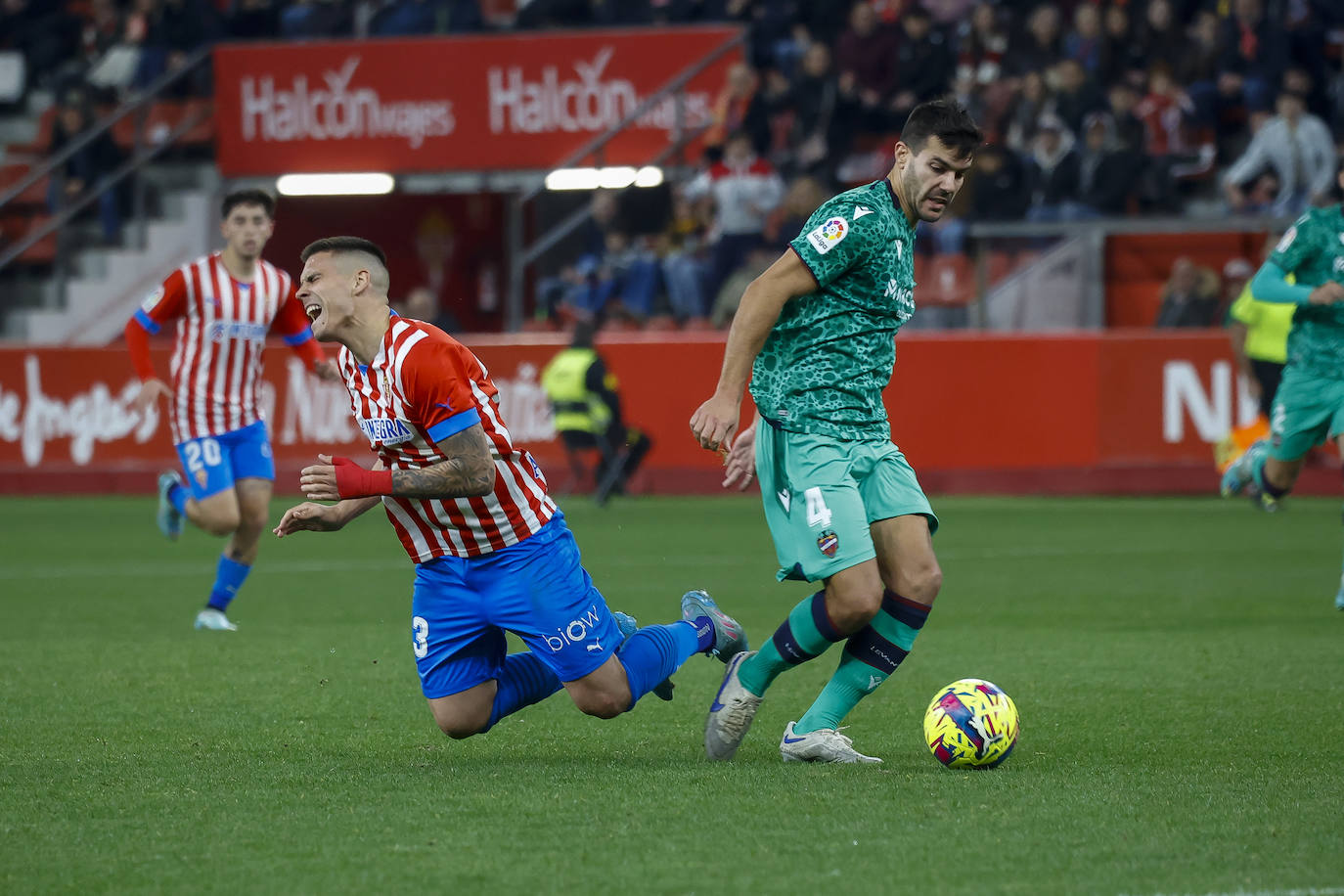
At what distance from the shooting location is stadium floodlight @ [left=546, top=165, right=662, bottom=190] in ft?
73.5

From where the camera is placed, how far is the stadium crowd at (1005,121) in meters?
19.2

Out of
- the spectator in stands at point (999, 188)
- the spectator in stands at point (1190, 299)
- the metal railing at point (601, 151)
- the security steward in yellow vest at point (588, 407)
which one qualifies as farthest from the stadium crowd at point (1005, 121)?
the security steward in yellow vest at point (588, 407)

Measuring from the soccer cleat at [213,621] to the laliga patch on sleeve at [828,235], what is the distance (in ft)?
16.4

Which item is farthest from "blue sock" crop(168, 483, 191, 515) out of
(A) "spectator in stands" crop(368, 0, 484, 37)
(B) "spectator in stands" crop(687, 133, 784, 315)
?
(A) "spectator in stands" crop(368, 0, 484, 37)

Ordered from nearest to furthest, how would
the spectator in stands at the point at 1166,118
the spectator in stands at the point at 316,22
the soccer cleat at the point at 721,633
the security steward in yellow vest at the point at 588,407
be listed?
the soccer cleat at the point at 721,633 < the security steward in yellow vest at the point at 588,407 < the spectator in stands at the point at 1166,118 < the spectator in stands at the point at 316,22

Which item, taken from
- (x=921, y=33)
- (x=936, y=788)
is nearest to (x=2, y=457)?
(x=921, y=33)

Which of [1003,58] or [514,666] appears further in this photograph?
[1003,58]

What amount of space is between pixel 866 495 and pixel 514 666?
1291 millimetres

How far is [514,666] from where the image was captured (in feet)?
20.2

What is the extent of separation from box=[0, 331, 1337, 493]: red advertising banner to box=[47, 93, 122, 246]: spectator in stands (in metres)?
5.64

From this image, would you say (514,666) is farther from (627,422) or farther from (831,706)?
(627,422)

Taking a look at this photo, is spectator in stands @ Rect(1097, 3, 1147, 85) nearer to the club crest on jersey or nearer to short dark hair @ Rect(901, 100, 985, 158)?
short dark hair @ Rect(901, 100, 985, 158)

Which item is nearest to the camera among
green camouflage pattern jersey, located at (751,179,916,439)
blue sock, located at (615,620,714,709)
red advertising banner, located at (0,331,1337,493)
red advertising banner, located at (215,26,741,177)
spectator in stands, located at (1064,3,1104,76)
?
green camouflage pattern jersey, located at (751,179,916,439)

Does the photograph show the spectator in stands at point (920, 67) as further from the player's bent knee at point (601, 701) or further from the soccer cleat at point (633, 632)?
the player's bent knee at point (601, 701)
